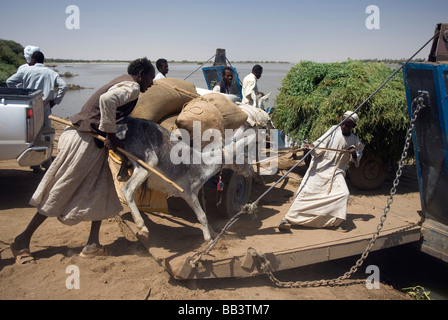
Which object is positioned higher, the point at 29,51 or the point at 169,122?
the point at 29,51

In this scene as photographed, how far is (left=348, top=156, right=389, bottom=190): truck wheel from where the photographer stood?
7.24 metres

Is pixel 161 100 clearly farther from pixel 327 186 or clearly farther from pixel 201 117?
pixel 327 186

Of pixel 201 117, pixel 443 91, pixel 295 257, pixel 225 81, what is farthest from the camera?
pixel 225 81

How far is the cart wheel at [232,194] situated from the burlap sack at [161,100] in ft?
3.87

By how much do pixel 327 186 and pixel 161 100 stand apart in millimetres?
2517

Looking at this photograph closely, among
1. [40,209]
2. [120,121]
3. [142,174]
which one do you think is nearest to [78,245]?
[40,209]

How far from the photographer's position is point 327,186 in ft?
17.7

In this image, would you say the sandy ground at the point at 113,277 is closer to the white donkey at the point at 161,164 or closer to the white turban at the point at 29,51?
the white donkey at the point at 161,164

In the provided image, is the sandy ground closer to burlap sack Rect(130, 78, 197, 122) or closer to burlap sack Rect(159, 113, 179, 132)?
burlap sack Rect(159, 113, 179, 132)

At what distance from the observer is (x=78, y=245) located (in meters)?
4.68

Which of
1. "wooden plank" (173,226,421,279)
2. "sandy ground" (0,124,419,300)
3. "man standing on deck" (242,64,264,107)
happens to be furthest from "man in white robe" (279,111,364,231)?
"man standing on deck" (242,64,264,107)

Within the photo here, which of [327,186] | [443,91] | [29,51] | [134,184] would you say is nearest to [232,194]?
[327,186]

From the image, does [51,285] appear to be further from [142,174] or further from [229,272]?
[229,272]
